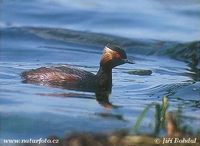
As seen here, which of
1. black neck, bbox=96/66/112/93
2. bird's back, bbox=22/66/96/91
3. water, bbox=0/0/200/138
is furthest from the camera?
black neck, bbox=96/66/112/93

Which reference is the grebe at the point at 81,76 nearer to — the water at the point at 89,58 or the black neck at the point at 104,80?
the black neck at the point at 104,80

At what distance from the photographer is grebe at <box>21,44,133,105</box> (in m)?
8.36

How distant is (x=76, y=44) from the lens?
11.9 metres

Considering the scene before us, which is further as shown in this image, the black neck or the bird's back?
the black neck

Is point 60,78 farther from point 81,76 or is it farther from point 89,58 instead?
point 89,58

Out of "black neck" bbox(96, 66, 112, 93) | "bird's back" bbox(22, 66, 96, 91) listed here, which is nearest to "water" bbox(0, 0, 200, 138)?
"black neck" bbox(96, 66, 112, 93)

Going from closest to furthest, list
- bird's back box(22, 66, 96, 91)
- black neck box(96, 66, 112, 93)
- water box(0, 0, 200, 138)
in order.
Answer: water box(0, 0, 200, 138) → bird's back box(22, 66, 96, 91) → black neck box(96, 66, 112, 93)

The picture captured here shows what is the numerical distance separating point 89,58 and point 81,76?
2163mm

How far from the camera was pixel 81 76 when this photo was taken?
27.8 ft

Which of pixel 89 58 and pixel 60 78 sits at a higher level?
pixel 60 78

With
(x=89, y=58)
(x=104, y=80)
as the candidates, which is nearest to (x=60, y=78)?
(x=104, y=80)

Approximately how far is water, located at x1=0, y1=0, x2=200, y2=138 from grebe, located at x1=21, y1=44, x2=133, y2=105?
135 millimetres

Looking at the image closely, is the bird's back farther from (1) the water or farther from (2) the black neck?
(1) the water

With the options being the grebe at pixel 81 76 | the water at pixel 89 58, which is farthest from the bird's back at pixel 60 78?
the water at pixel 89 58
